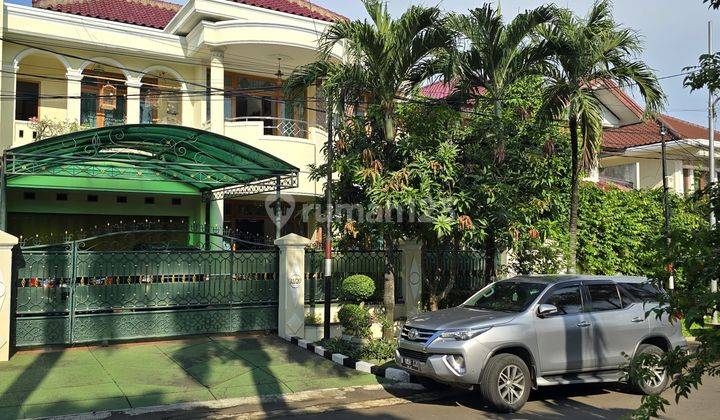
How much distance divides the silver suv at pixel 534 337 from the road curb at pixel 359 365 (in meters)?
0.82

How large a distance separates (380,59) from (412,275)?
A: 4556 mm

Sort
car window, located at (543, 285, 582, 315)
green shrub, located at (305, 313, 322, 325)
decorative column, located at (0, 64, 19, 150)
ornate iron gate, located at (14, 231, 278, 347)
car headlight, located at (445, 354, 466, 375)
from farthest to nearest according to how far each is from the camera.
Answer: decorative column, located at (0, 64, 19, 150) < green shrub, located at (305, 313, 322, 325) < ornate iron gate, located at (14, 231, 278, 347) < car window, located at (543, 285, 582, 315) < car headlight, located at (445, 354, 466, 375)

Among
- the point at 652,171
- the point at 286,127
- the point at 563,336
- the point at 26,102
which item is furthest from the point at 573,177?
the point at 26,102

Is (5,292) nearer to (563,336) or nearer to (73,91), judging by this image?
(563,336)

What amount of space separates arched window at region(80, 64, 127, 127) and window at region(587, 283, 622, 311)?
13.3 metres

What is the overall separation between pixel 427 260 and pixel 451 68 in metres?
4.20

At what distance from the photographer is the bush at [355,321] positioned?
34.4ft

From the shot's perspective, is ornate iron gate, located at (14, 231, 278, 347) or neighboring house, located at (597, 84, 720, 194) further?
neighboring house, located at (597, 84, 720, 194)

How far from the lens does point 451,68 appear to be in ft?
32.8

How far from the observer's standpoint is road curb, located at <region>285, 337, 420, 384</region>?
8383 millimetres

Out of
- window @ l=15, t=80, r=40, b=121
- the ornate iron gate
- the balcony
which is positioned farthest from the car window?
window @ l=15, t=80, r=40, b=121

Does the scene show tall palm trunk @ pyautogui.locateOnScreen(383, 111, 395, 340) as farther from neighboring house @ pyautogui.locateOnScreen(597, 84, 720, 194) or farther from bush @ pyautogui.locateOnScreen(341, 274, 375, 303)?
neighboring house @ pyautogui.locateOnScreen(597, 84, 720, 194)

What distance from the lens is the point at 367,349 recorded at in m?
9.63

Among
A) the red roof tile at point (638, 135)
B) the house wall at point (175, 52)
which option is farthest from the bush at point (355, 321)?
the red roof tile at point (638, 135)
